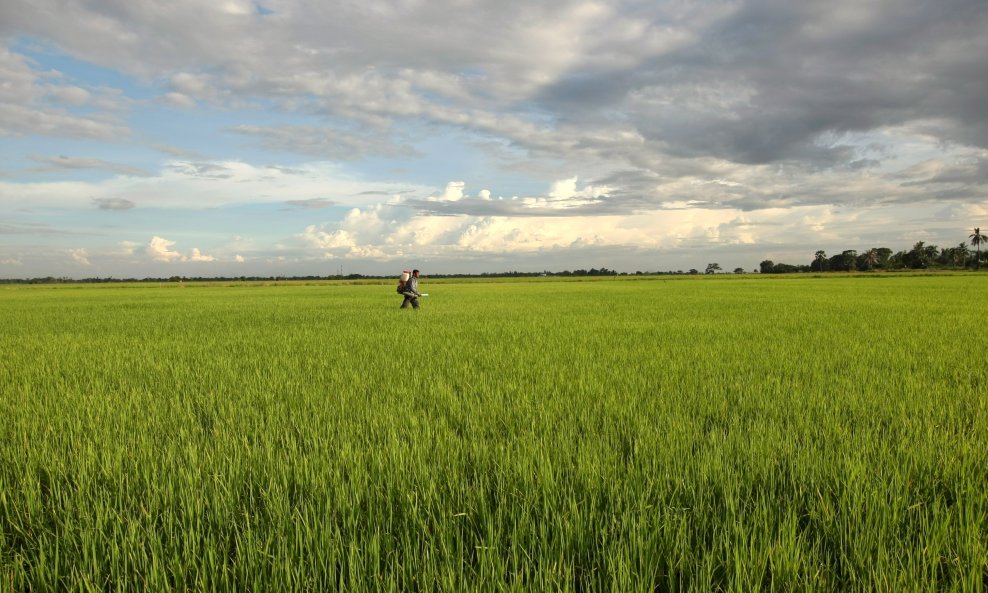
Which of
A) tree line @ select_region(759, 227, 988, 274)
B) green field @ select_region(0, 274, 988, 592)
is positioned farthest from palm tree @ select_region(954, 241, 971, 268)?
green field @ select_region(0, 274, 988, 592)

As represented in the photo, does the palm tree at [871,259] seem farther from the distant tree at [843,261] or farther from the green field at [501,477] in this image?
the green field at [501,477]

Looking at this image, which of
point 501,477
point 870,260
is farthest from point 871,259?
point 501,477

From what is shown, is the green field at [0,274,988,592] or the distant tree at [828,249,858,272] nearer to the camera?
the green field at [0,274,988,592]

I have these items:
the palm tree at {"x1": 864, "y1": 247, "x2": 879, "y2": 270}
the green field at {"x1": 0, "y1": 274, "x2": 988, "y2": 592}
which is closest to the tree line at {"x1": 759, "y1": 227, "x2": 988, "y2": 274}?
the palm tree at {"x1": 864, "y1": 247, "x2": 879, "y2": 270}

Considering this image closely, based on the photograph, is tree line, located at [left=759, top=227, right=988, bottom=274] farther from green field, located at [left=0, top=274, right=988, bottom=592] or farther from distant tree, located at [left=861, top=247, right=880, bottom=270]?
green field, located at [left=0, top=274, right=988, bottom=592]

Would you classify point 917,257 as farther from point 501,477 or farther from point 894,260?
point 501,477

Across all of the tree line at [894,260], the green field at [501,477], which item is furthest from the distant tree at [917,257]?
the green field at [501,477]

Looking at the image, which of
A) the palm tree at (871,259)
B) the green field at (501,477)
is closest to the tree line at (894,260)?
the palm tree at (871,259)

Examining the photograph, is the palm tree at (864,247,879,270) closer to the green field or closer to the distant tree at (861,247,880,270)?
the distant tree at (861,247,880,270)

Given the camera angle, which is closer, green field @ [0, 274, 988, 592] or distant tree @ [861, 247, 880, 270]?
green field @ [0, 274, 988, 592]

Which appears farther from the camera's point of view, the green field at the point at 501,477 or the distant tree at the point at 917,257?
the distant tree at the point at 917,257

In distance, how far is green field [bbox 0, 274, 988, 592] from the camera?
1.93 metres

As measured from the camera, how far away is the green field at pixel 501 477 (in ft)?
A: 6.32

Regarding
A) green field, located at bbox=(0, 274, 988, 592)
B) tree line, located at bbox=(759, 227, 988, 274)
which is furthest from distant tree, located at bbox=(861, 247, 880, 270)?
green field, located at bbox=(0, 274, 988, 592)
